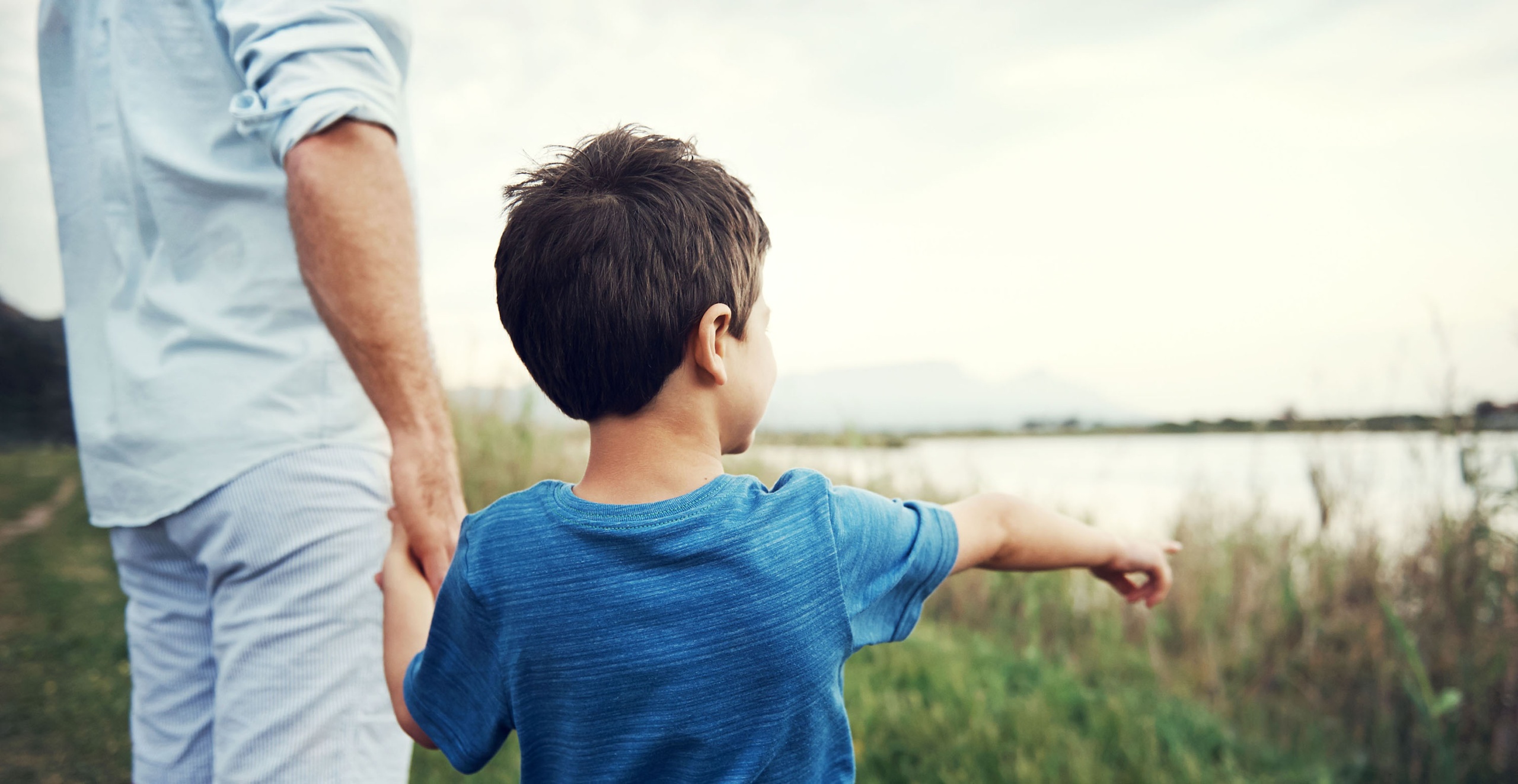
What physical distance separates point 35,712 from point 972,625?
4.93 metres

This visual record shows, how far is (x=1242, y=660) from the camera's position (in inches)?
168

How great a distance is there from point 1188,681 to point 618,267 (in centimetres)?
435

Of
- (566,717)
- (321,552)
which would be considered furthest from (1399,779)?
(321,552)

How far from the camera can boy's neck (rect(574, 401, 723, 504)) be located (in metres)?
1.07

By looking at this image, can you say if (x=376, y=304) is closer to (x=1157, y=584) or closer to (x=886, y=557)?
(x=886, y=557)

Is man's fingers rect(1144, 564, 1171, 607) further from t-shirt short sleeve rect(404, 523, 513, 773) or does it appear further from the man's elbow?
the man's elbow

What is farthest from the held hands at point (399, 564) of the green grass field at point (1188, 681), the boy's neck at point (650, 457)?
the green grass field at point (1188, 681)

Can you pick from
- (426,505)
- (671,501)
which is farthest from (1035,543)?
(426,505)

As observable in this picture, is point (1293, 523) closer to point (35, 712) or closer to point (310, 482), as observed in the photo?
point (310, 482)

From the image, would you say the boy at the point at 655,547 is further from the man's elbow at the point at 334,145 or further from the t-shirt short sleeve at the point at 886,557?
the man's elbow at the point at 334,145

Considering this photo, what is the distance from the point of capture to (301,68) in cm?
129

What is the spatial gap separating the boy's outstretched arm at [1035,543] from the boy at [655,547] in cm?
6

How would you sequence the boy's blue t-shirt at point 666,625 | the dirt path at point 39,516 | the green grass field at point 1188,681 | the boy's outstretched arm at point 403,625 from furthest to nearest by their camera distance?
the dirt path at point 39,516, the green grass field at point 1188,681, the boy's outstretched arm at point 403,625, the boy's blue t-shirt at point 666,625

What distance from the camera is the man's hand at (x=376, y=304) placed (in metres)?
1.27
